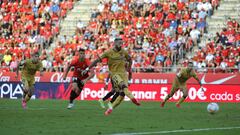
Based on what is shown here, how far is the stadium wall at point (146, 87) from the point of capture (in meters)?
37.5

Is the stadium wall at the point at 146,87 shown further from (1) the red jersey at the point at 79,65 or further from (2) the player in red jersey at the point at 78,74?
(1) the red jersey at the point at 79,65

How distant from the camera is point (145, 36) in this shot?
41875 millimetres

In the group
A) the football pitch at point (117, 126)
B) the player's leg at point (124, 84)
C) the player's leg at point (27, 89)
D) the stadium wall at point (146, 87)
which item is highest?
the player's leg at point (124, 84)

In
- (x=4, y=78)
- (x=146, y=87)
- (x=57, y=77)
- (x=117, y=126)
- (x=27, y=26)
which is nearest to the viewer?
(x=117, y=126)

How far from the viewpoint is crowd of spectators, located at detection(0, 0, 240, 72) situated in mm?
39000

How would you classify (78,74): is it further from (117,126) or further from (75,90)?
(117,126)

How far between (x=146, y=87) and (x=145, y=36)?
3.74 m

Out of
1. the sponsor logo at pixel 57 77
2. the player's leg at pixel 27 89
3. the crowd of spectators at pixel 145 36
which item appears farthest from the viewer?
the sponsor logo at pixel 57 77

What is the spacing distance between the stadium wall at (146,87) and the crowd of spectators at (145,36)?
63 centimetres

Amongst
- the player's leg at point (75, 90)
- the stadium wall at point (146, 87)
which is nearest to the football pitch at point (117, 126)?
the player's leg at point (75, 90)

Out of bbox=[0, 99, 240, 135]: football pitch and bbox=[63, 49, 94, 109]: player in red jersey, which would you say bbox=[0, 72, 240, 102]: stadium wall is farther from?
bbox=[0, 99, 240, 135]: football pitch

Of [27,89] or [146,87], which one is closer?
[27,89]

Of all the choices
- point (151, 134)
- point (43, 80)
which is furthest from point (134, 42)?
point (151, 134)

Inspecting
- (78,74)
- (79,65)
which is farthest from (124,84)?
(78,74)
